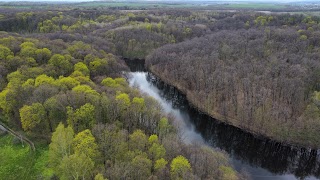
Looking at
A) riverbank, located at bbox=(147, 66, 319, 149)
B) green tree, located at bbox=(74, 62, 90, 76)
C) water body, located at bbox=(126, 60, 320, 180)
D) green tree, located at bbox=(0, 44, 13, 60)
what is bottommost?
water body, located at bbox=(126, 60, 320, 180)

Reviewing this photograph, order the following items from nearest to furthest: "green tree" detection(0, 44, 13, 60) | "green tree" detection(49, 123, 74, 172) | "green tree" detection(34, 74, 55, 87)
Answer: "green tree" detection(49, 123, 74, 172) < "green tree" detection(34, 74, 55, 87) < "green tree" detection(0, 44, 13, 60)

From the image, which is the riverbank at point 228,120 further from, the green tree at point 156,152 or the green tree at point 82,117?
the green tree at point 82,117

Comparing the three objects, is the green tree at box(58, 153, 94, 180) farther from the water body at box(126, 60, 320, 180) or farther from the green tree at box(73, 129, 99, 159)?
the water body at box(126, 60, 320, 180)

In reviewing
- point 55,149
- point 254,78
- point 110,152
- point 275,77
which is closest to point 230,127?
point 254,78

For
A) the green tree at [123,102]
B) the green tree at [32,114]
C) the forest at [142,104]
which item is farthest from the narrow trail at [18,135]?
the green tree at [123,102]

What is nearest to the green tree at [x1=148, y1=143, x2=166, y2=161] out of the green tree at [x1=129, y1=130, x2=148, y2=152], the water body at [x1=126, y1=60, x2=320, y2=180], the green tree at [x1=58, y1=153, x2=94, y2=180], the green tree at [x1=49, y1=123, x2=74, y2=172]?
the green tree at [x1=129, y1=130, x2=148, y2=152]

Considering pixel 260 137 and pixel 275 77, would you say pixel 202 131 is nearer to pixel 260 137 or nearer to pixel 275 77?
pixel 260 137
